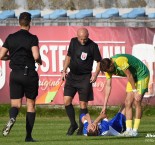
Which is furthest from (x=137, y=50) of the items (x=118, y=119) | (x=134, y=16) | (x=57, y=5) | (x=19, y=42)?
(x=57, y=5)

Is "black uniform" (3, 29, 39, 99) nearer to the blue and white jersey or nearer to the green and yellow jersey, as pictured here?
the green and yellow jersey

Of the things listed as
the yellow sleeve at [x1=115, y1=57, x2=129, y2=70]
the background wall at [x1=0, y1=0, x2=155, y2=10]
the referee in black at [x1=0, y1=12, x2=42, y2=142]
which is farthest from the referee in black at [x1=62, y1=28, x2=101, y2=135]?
the background wall at [x1=0, y1=0, x2=155, y2=10]

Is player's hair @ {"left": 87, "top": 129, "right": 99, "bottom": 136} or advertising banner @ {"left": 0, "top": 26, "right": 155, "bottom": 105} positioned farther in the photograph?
advertising banner @ {"left": 0, "top": 26, "right": 155, "bottom": 105}

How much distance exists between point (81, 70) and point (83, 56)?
31 centimetres

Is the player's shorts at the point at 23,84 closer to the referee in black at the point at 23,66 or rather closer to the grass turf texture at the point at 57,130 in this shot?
the referee in black at the point at 23,66

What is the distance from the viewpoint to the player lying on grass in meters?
20.6

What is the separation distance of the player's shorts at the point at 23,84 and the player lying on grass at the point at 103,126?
233cm

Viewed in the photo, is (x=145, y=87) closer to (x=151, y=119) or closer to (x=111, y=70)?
(x=111, y=70)

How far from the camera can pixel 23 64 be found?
18.5 meters

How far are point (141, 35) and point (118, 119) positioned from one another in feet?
27.6

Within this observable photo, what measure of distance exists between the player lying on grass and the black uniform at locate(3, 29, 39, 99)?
7.82 ft

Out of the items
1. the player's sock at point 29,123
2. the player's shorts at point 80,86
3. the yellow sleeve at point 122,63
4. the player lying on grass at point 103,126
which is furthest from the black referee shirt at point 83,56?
the player's sock at point 29,123

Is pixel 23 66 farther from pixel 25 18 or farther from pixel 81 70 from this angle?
pixel 81 70

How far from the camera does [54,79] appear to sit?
97.0 ft
